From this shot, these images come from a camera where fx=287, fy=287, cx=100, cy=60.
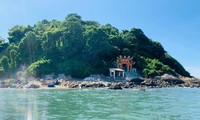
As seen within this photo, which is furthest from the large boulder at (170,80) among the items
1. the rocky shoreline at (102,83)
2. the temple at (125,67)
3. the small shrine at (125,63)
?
the small shrine at (125,63)

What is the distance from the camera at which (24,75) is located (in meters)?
63.8

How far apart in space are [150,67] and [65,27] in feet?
73.2

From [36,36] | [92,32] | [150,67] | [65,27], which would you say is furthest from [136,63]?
[36,36]

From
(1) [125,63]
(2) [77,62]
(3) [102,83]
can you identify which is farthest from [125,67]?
(3) [102,83]

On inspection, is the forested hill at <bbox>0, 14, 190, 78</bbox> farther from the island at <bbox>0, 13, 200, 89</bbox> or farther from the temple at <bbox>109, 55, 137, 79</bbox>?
the temple at <bbox>109, 55, 137, 79</bbox>

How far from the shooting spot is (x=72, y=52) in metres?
65.9

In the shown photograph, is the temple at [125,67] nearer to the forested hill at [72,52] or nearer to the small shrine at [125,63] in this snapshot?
the small shrine at [125,63]

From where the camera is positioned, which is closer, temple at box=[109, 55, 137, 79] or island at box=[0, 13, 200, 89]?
island at box=[0, 13, 200, 89]

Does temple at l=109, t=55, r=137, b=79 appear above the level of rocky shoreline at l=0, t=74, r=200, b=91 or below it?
above

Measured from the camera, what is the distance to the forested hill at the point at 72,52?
63.6 m

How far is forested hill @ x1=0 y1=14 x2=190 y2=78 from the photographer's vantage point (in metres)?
63.6

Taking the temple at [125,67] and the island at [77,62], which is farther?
the temple at [125,67]

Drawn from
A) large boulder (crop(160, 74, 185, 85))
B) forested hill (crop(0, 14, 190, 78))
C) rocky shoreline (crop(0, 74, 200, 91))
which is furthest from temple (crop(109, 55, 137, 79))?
large boulder (crop(160, 74, 185, 85))

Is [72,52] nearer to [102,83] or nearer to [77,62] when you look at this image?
[77,62]
